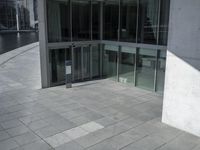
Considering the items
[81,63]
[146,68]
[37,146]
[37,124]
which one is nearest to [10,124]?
[37,124]

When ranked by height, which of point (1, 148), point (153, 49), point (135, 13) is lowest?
point (1, 148)

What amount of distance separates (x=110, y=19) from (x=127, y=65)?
9.25ft

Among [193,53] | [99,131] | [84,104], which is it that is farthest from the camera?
[84,104]

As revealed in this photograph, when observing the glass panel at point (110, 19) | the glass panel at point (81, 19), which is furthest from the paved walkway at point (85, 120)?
the glass panel at point (110, 19)

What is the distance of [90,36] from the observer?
1191 centimetres

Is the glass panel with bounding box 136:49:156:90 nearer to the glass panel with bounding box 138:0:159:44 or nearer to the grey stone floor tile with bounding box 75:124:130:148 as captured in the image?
the glass panel with bounding box 138:0:159:44

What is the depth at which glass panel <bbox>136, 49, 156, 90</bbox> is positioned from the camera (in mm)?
Result: 9795

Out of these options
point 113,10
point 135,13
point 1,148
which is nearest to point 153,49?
point 135,13

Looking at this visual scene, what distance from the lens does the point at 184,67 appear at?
6062 mm

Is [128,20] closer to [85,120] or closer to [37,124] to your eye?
[85,120]

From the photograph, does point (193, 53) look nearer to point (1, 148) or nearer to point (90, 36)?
point (1, 148)

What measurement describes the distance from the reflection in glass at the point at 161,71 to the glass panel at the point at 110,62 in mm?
2782

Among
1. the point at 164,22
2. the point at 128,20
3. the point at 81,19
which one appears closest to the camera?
the point at 164,22

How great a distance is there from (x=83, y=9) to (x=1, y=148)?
8.31 m
